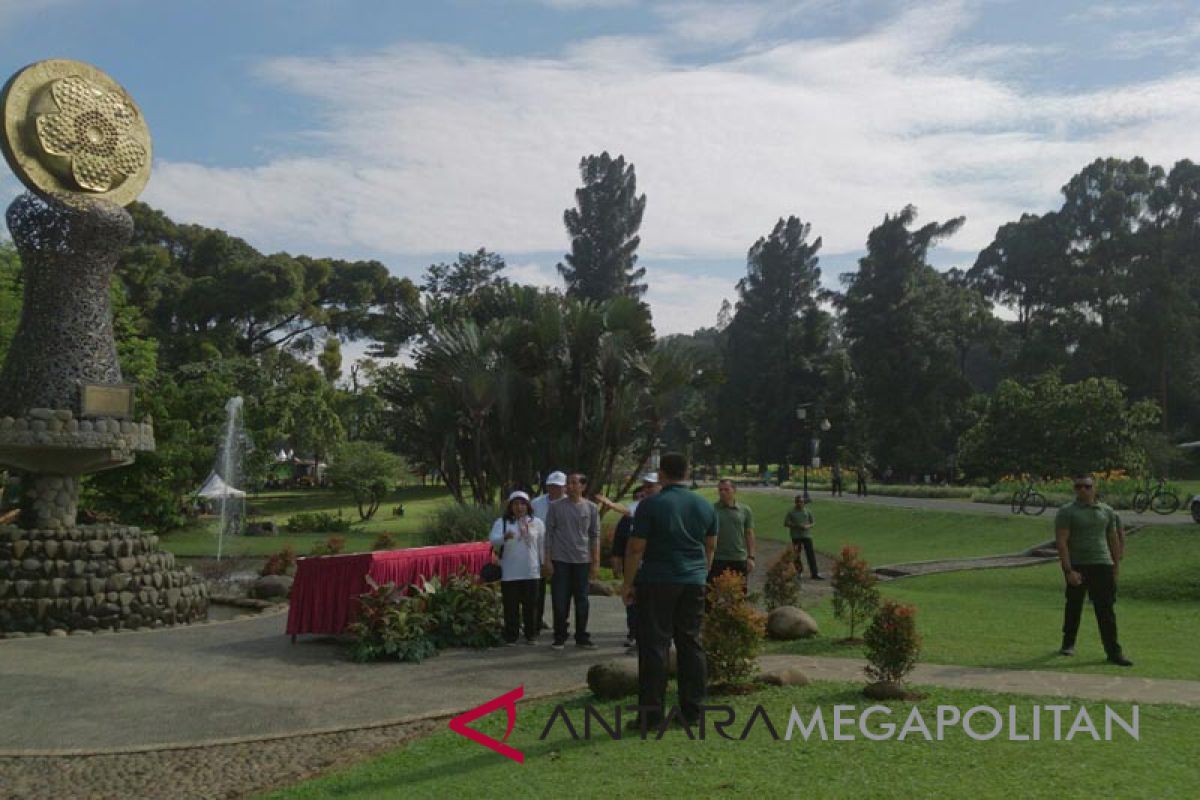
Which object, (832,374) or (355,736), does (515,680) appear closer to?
(355,736)

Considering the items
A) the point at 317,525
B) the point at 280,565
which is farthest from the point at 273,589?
the point at 317,525

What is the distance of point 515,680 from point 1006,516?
70.6 ft

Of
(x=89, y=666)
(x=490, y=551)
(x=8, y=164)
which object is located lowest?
(x=89, y=666)

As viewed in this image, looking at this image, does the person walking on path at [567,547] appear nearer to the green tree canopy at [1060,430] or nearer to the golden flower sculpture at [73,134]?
the golden flower sculpture at [73,134]

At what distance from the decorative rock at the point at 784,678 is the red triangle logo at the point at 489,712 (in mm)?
1923

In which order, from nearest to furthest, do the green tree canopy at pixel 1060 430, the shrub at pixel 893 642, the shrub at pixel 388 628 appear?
the shrub at pixel 893 642, the shrub at pixel 388 628, the green tree canopy at pixel 1060 430

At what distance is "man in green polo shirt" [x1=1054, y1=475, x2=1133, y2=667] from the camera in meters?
9.54

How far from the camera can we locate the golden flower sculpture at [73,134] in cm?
1421

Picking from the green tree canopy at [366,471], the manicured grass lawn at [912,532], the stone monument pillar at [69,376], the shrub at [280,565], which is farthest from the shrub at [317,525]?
the stone monument pillar at [69,376]

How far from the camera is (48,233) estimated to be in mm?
14234

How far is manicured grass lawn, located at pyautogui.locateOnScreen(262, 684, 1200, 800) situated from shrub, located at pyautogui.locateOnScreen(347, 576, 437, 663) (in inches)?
135

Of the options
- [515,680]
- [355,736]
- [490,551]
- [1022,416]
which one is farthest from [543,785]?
[1022,416]

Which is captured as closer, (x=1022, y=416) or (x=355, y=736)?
(x=355, y=736)

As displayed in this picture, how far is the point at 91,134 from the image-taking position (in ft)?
48.8
